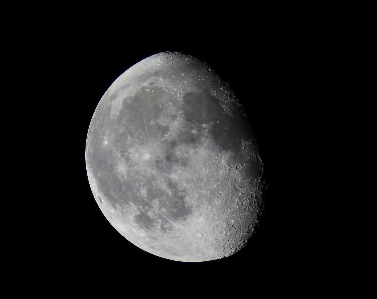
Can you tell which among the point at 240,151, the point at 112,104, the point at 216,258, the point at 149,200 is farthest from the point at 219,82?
the point at 216,258

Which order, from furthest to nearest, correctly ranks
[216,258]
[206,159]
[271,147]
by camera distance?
1. [216,258]
2. [271,147]
3. [206,159]

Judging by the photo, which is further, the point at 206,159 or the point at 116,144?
the point at 116,144

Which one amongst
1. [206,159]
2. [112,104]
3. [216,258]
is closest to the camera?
[206,159]

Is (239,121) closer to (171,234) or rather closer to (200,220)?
(200,220)

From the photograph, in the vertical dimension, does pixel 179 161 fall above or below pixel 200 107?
below

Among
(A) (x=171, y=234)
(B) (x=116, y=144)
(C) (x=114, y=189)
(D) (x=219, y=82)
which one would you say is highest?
(D) (x=219, y=82)

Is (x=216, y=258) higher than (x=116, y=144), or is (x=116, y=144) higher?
(x=116, y=144)

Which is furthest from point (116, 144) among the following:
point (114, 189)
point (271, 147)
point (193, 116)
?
point (271, 147)
